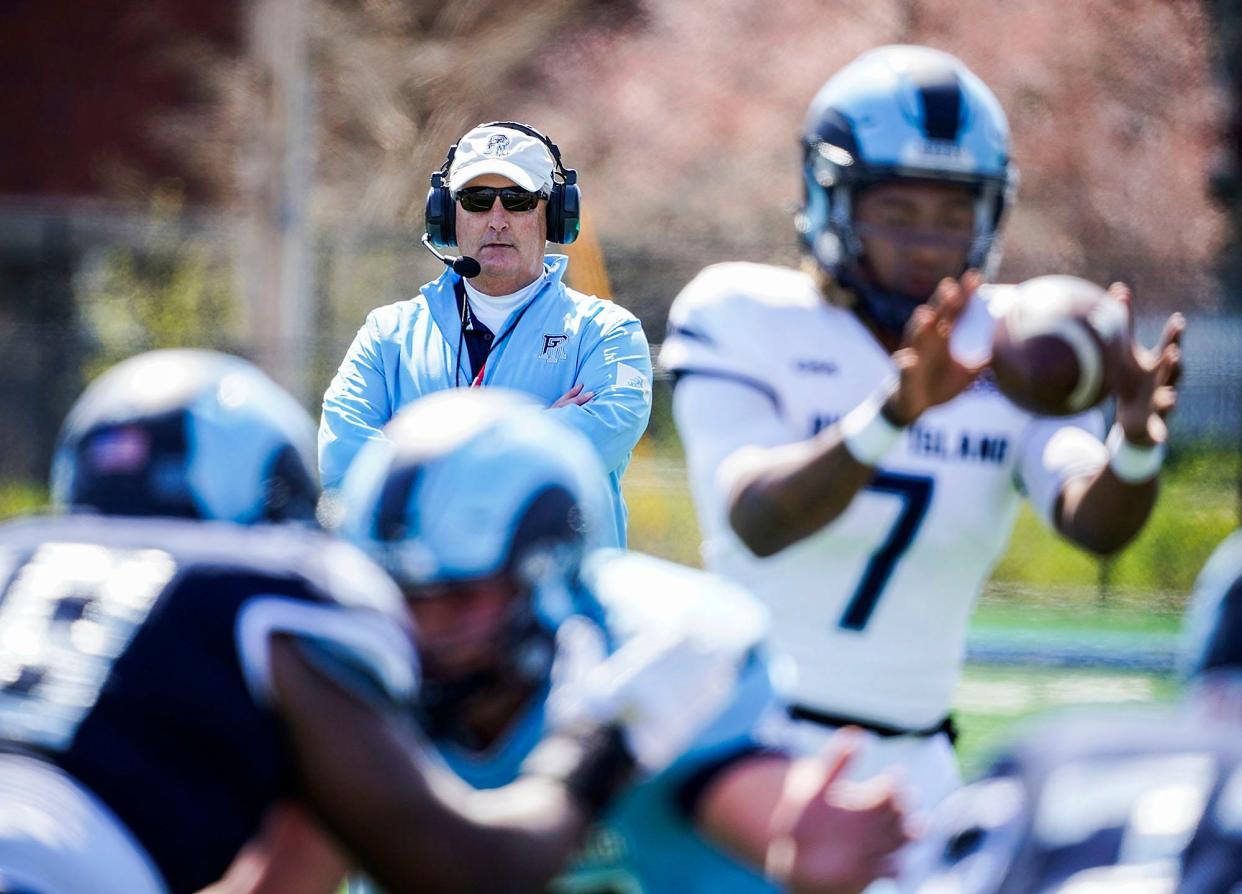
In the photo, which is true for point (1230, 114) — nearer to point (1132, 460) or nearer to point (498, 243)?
point (498, 243)

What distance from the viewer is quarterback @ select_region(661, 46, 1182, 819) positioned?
3570 millimetres

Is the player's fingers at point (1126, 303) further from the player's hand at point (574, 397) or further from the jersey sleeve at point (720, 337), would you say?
the player's hand at point (574, 397)

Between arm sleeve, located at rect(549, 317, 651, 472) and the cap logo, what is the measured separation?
1.59 ft

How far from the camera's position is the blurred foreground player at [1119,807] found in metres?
2.13

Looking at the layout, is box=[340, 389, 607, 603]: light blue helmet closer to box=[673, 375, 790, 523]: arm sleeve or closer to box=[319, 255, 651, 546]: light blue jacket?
box=[673, 375, 790, 523]: arm sleeve

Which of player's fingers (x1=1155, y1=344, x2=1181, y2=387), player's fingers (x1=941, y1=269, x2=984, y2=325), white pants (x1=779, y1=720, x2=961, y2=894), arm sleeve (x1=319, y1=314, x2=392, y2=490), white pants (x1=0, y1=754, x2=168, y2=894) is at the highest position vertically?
player's fingers (x1=941, y1=269, x2=984, y2=325)

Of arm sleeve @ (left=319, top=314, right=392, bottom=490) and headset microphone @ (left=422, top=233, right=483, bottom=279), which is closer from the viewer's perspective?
arm sleeve @ (left=319, top=314, right=392, bottom=490)

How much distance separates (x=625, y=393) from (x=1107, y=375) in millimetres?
1490

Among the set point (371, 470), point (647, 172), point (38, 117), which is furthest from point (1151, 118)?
point (371, 470)

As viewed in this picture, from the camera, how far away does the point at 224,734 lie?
2410 millimetres

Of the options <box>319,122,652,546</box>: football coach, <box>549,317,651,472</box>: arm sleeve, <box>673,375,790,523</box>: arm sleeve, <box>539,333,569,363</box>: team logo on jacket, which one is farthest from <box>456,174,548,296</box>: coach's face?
<box>673,375,790,523</box>: arm sleeve

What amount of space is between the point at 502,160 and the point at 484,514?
225 cm

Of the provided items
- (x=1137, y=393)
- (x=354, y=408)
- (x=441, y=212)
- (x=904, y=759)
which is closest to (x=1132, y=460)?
(x=1137, y=393)

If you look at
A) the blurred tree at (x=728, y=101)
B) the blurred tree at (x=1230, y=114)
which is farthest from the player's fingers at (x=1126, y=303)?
the blurred tree at (x=1230, y=114)
